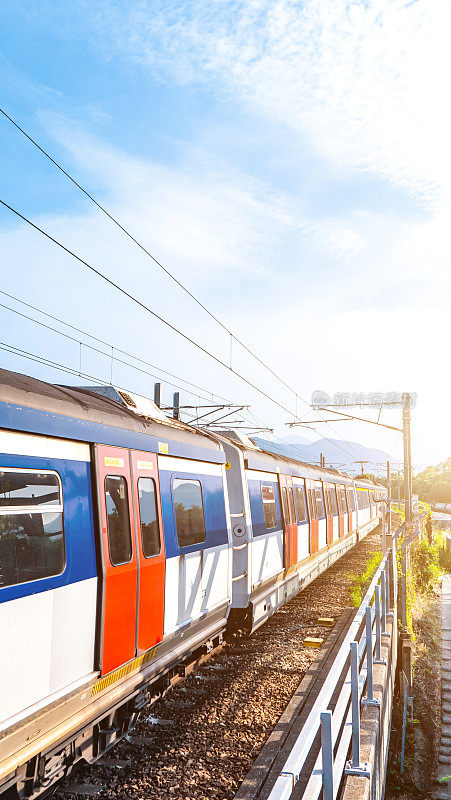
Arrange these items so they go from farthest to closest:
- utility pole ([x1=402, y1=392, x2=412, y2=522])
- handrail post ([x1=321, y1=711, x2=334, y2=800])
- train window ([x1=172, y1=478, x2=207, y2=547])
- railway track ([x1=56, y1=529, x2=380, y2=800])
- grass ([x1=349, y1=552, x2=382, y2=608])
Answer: utility pole ([x1=402, y1=392, x2=412, y2=522])
grass ([x1=349, y1=552, x2=382, y2=608])
train window ([x1=172, y1=478, x2=207, y2=547])
railway track ([x1=56, y1=529, x2=380, y2=800])
handrail post ([x1=321, y1=711, x2=334, y2=800])

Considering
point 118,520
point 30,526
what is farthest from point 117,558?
point 30,526

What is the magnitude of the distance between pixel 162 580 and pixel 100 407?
221 cm

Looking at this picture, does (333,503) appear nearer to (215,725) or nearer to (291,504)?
(291,504)

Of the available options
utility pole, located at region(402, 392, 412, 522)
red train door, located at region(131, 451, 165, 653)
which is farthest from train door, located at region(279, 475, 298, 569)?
utility pole, located at region(402, 392, 412, 522)

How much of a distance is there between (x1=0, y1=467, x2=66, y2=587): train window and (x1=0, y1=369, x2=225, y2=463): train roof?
1.30 feet

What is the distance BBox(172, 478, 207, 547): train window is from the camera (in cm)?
855

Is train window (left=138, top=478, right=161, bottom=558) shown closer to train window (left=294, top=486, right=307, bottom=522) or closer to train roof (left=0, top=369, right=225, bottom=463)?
train roof (left=0, top=369, right=225, bottom=463)

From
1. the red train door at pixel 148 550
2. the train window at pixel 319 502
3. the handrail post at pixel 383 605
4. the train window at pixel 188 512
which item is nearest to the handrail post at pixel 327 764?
the red train door at pixel 148 550

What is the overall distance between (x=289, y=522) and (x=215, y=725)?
25.8 ft

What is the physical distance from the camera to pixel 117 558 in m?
6.64

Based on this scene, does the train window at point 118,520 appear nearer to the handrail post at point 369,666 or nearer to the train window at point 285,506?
the handrail post at point 369,666

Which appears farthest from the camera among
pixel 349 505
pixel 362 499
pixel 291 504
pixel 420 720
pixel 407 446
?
pixel 362 499

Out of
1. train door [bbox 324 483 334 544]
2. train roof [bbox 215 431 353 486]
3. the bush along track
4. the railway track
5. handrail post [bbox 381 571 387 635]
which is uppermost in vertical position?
train roof [bbox 215 431 353 486]

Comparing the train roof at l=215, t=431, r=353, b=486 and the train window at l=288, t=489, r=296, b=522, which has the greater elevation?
the train roof at l=215, t=431, r=353, b=486
